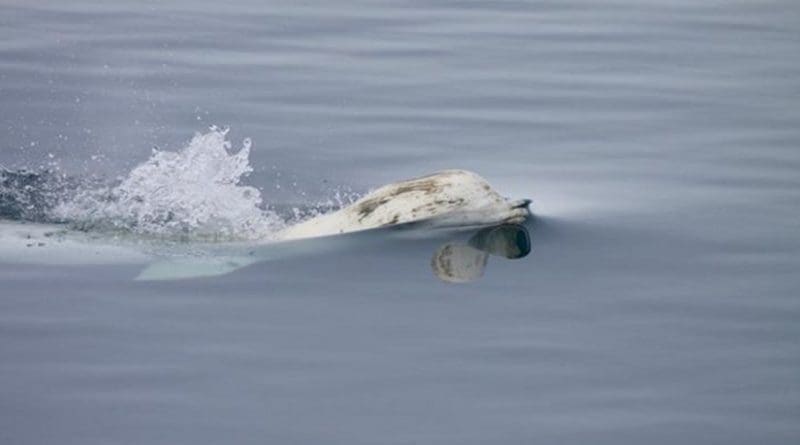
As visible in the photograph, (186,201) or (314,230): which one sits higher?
(186,201)

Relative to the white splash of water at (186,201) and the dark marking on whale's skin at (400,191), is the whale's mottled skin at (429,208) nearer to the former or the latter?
the dark marking on whale's skin at (400,191)

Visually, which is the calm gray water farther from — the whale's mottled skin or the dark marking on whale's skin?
the dark marking on whale's skin

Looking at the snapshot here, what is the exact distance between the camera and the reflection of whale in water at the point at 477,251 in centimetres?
1047

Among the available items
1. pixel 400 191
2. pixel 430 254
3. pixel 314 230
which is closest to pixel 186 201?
pixel 314 230

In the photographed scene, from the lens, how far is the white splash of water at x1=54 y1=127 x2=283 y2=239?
11.8 metres

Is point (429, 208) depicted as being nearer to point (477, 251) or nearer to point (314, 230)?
point (477, 251)

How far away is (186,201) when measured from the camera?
40.7ft

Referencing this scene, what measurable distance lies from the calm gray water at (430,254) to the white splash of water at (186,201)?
278mm

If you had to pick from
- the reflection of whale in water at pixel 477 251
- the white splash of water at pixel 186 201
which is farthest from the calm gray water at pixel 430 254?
the white splash of water at pixel 186 201

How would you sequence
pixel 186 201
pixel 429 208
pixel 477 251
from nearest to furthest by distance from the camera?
pixel 477 251, pixel 429 208, pixel 186 201

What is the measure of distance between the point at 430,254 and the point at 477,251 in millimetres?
294

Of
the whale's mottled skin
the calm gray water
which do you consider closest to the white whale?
the whale's mottled skin

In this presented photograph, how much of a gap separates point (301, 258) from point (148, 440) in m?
3.12

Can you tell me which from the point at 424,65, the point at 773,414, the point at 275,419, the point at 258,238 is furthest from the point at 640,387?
the point at 424,65
